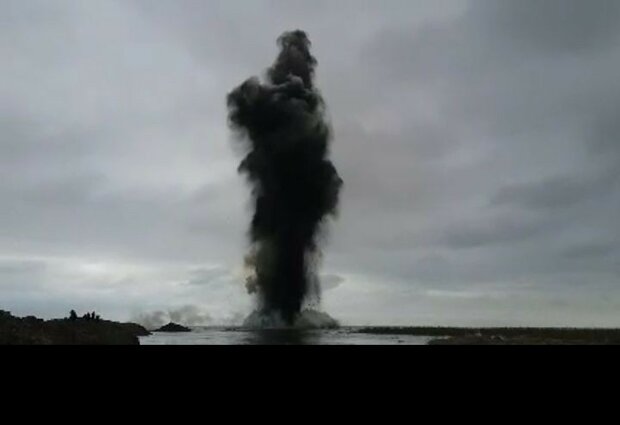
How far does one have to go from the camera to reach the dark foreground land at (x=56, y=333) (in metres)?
77.8

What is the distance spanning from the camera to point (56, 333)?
91.8 metres

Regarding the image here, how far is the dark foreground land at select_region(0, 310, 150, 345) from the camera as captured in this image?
7781 cm
